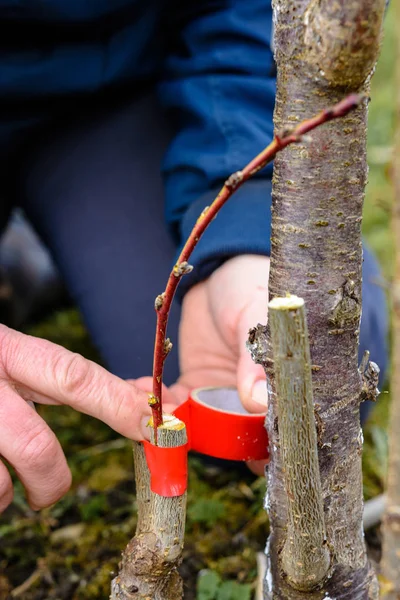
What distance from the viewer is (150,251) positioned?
2281mm

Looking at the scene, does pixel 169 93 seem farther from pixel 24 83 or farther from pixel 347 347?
pixel 347 347

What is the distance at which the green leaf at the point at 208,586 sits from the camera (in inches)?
57.3

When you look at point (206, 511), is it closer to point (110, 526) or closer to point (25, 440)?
point (110, 526)

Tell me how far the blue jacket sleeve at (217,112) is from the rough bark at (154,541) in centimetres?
76

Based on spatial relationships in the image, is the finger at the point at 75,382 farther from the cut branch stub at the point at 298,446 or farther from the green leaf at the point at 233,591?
the green leaf at the point at 233,591

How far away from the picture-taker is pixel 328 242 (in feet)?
3.08

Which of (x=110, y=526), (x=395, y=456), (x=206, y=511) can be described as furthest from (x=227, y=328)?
(x=395, y=456)

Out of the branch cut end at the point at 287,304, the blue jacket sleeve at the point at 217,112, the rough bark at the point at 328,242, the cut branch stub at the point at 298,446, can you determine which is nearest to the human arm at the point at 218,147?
the blue jacket sleeve at the point at 217,112

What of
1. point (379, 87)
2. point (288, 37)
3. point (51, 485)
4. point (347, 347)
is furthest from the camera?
point (379, 87)

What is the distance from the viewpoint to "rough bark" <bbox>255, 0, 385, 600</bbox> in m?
0.80

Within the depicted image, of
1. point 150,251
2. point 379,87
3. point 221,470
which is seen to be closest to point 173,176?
point 150,251

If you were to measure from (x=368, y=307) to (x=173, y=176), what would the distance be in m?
0.72

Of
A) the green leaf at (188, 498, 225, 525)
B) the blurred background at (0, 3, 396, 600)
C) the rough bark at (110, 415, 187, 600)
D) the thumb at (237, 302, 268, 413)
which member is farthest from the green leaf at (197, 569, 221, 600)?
the thumb at (237, 302, 268, 413)

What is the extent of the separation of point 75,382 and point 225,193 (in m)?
0.53
